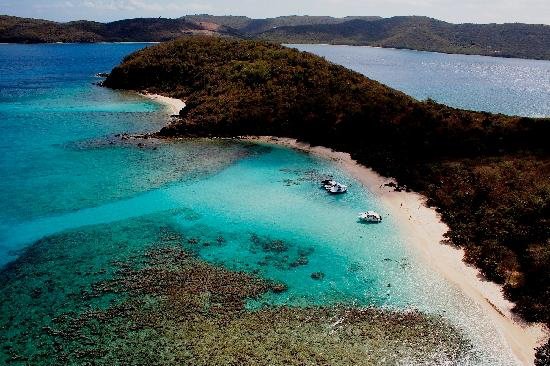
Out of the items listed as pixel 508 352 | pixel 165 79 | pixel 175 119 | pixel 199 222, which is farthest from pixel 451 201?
pixel 165 79

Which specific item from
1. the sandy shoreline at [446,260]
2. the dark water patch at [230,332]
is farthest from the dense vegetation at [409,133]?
the dark water patch at [230,332]

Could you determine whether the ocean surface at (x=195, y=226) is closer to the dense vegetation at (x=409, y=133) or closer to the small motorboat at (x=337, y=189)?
the small motorboat at (x=337, y=189)

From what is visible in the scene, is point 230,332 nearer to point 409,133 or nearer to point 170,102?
point 409,133

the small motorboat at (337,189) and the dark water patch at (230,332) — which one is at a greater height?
the small motorboat at (337,189)

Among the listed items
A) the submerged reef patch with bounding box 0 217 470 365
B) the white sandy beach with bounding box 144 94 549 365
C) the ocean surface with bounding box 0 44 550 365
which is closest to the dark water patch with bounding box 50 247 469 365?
the submerged reef patch with bounding box 0 217 470 365

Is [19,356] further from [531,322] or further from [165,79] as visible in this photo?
[165,79]

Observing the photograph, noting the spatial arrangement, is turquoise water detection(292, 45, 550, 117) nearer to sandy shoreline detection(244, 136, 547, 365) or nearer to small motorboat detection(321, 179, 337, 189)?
sandy shoreline detection(244, 136, 547, 365)
